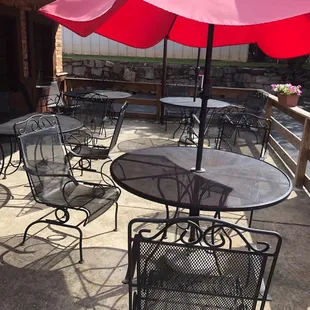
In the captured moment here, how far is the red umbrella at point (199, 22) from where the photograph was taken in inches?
48.8

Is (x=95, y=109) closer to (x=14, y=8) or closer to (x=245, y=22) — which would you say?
(x=14, y=8)

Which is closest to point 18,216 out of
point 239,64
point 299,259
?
point 299,259

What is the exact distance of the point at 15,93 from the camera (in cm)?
560

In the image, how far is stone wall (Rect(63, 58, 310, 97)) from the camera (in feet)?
36.6

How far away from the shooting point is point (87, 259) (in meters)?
2.25

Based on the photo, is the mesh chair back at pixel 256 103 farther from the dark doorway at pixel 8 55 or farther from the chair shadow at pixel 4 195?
the dark doorway at pixel 8 55

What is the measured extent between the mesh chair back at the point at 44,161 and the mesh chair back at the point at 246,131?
214 cm

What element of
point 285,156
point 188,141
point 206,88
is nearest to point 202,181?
point 206,88

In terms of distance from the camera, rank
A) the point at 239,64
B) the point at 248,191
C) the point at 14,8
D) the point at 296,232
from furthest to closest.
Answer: the point at 239,64, the point at 14,8, the point at 296,232, the point at 248,191

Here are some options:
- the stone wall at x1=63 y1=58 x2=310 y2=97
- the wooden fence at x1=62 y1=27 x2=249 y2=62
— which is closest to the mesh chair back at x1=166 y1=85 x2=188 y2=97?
the stone wall at x1=63 y1=58 x2=310 y2=97

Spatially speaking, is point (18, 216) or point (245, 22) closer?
point (245, 22)

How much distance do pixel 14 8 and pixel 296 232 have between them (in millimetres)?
5385

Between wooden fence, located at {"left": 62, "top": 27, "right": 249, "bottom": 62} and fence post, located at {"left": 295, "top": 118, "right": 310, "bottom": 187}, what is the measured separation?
868 cm

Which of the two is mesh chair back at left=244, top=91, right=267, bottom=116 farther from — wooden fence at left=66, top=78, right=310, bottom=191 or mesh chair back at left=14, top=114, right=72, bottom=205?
mesh chair back at left=14, top=114, right=72, bottom=205
